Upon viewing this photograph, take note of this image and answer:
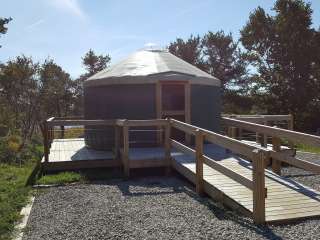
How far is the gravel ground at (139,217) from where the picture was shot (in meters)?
4.07


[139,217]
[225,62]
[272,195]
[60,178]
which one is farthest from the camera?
[225,62]

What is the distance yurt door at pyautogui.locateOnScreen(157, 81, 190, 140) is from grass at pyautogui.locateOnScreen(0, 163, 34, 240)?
3178 millimetres

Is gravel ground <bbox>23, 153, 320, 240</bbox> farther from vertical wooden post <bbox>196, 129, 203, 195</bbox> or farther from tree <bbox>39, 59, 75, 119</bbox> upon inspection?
tree <bbox>39, 59, 75, 119</bbox>

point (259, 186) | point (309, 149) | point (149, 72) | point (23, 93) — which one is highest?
point (149, 72)

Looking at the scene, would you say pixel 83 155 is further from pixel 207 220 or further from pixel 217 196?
pixel 207 220

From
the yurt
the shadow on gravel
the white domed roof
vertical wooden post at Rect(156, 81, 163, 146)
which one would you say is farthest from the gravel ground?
the white domed roof

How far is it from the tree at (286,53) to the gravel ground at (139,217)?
43.0ft

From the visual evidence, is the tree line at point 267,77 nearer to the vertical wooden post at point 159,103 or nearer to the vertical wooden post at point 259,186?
the vertical wooden post at point 159,103

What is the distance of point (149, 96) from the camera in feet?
29.2

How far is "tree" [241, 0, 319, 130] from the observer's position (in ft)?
61.2

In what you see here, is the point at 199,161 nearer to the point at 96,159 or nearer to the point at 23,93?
the point at 96,159

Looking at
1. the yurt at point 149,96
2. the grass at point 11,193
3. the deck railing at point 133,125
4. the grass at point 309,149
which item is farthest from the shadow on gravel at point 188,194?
the grass at point 309,149

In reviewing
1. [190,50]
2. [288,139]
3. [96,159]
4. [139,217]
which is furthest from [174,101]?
[190,50]

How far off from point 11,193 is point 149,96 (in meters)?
3.94
